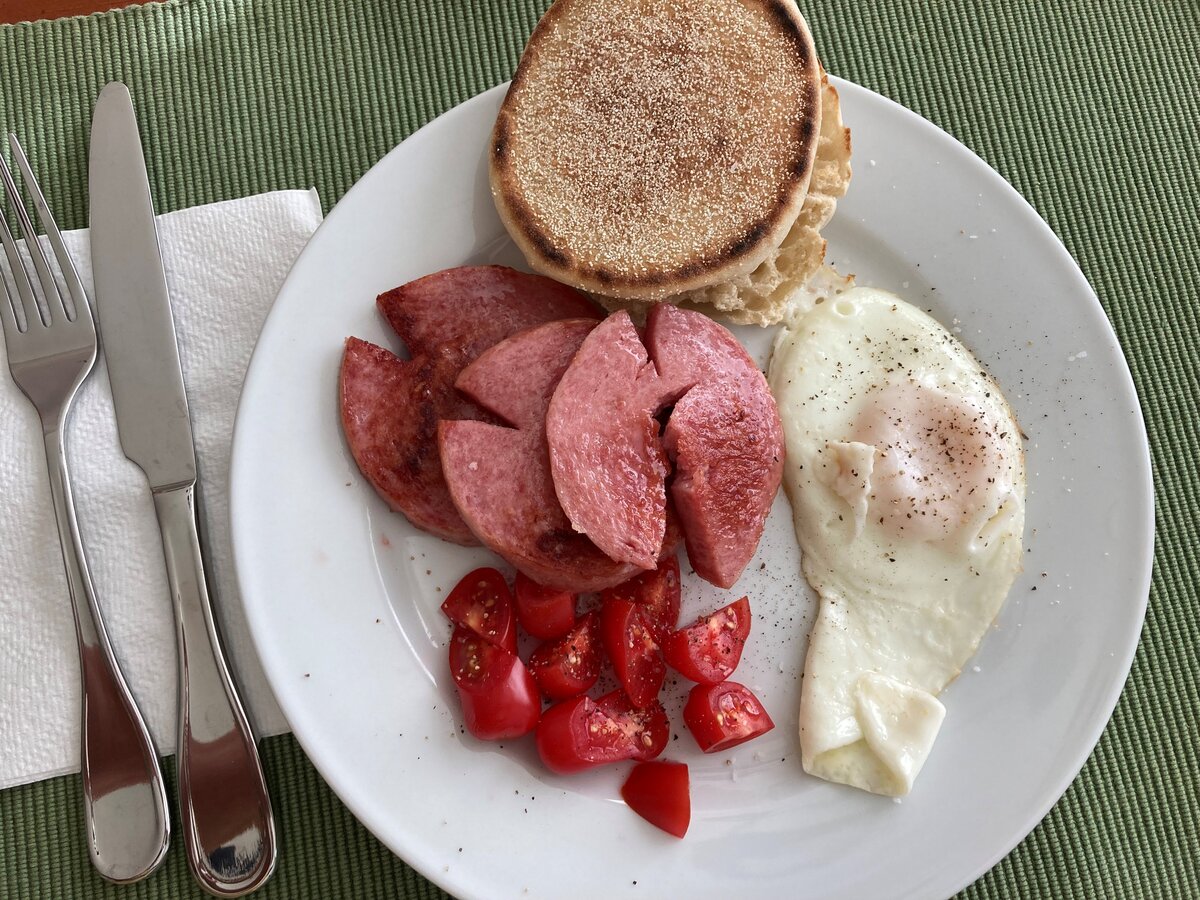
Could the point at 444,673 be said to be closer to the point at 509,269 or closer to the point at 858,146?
the point at 509,269

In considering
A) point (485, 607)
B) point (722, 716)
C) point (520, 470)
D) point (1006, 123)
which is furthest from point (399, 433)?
point (1006, 123)

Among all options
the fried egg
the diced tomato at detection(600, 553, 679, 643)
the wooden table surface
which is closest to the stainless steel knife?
the wooden table surface

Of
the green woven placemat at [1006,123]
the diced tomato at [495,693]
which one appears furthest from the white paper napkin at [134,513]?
the diced tomato at [495,693]

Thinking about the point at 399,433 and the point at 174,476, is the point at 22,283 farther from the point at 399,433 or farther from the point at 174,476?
the point at 399,433

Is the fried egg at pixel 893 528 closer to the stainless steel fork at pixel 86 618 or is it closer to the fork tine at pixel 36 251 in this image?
the stainless steel fork at pixel 86 618

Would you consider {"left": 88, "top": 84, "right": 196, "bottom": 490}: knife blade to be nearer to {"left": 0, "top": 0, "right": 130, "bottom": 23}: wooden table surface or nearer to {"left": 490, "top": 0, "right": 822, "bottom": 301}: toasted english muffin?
{"left": 0, "top": 0, "right": 130, "bottom": 23}: wooden table surface
